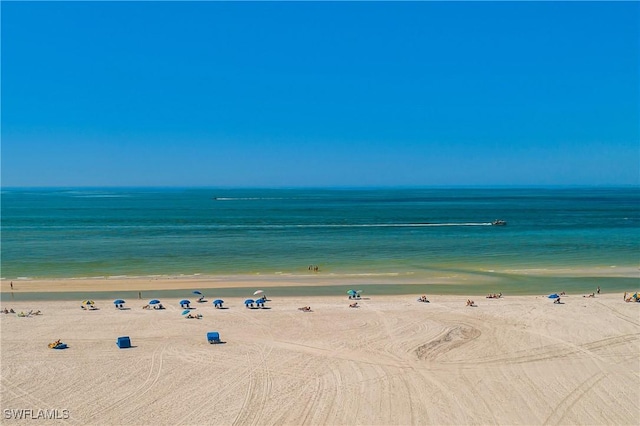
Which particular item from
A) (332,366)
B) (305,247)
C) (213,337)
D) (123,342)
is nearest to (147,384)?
(123,342)

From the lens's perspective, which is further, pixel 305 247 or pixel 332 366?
pixel 305 247

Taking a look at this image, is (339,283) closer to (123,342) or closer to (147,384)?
(123,342)

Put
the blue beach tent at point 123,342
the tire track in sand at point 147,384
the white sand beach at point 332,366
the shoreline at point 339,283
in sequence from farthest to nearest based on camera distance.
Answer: the shoreline at point 339,283 → the blue beach tent at point 123,342 → the tire track in sand at point 147,384 → the white sand beach at point 332,366

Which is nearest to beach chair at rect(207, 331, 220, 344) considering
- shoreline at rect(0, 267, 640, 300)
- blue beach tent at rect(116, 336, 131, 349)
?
blue beach tent at rect(116, 336, 131, 349)

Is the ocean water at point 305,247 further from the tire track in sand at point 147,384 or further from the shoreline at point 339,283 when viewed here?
the tire track in sand at point 147,384

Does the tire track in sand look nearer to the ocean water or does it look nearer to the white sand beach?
the white sand beach

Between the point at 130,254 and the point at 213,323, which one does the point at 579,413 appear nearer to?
the point at 213,323

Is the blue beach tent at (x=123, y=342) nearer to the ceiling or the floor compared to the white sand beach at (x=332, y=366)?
nearer to the ceiling

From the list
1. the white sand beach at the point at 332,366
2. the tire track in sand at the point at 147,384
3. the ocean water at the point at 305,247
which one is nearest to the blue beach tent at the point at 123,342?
the white sand beach at the point at 332,366

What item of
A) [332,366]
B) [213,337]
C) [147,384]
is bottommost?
[147,384]
